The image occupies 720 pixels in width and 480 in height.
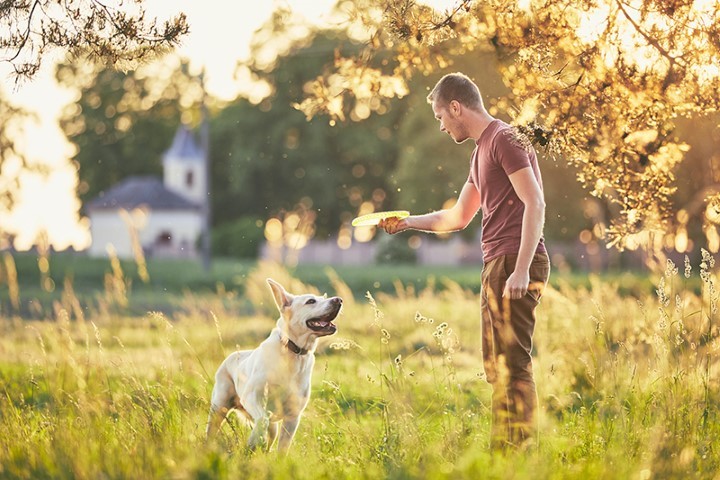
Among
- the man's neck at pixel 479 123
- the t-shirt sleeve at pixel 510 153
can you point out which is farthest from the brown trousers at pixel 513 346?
the man's neck at pixel 479 123

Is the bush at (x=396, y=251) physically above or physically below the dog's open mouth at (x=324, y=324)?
below

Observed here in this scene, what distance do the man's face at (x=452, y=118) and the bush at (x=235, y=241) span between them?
46.8 m

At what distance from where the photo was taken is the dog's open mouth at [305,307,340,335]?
6.18m

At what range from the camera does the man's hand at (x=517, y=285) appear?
540 centimetres

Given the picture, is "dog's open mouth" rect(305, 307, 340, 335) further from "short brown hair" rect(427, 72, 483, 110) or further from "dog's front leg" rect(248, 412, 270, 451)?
"short brown hair" rect(427, 72, 483, 110)

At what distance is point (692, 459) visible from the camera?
5.30 m

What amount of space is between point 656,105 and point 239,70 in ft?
136

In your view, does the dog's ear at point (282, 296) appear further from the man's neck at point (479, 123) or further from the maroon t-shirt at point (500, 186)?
the man's neck at point (479, 123)

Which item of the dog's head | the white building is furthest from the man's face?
the white building

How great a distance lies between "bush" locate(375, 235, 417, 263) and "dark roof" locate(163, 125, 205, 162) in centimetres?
2310

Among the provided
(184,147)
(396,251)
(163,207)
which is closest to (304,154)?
(396,251)

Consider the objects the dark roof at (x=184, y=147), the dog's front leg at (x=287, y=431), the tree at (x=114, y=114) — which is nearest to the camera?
the dog's front leg at (x=287, y=431)

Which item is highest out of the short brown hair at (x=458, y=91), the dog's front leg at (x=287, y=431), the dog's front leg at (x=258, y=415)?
the short brown hair at (x=458, y=91)

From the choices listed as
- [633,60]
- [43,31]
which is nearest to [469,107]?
[633,60]
